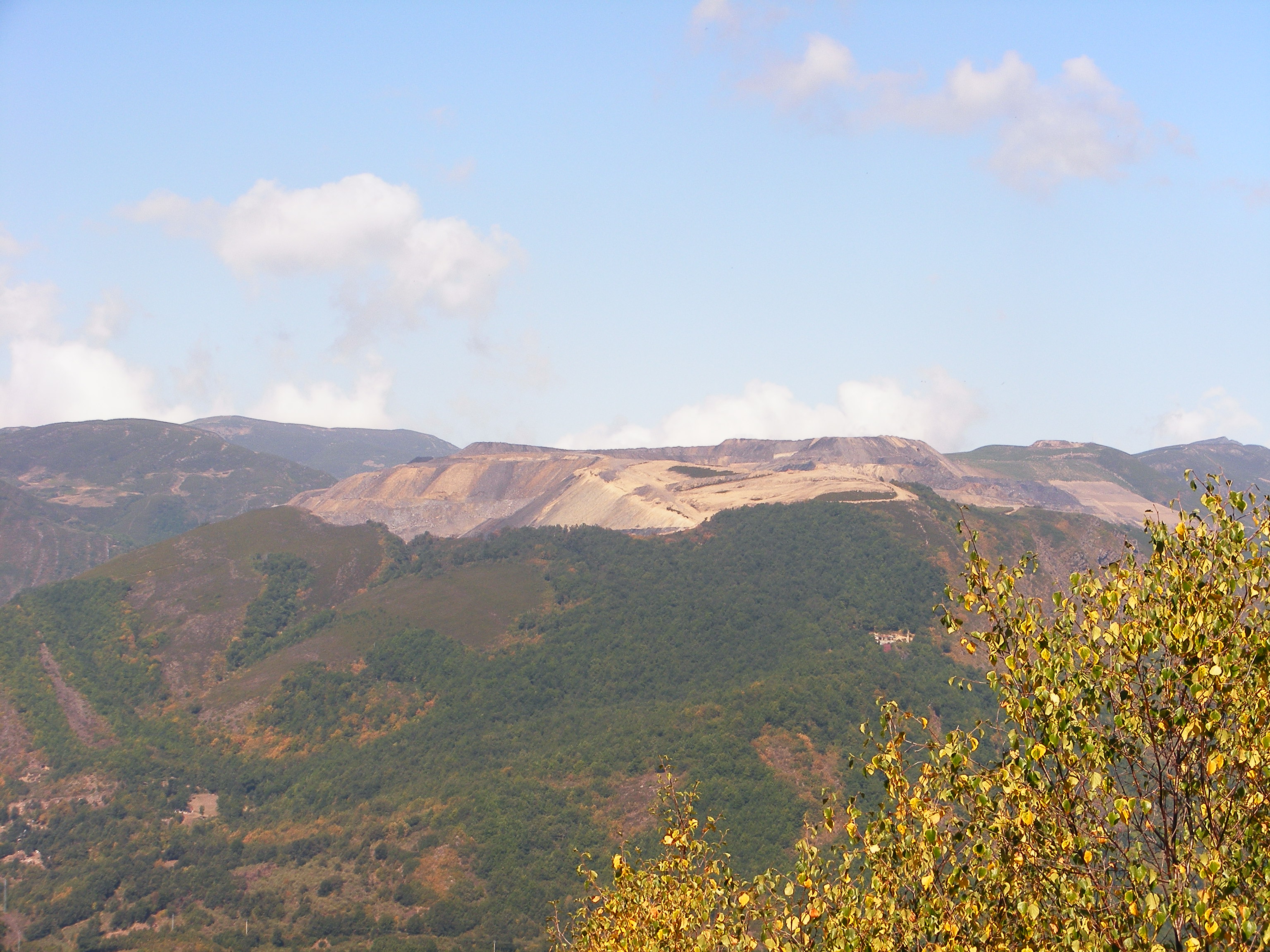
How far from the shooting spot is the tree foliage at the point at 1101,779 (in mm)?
12898

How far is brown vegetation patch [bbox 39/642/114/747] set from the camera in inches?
5212

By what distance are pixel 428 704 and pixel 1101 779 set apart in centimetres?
13058

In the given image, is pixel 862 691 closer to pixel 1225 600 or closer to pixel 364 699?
pixel 364 699

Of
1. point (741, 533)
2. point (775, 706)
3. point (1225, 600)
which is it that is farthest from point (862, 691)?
point (1225, 600)

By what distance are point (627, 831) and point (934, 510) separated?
95.5 m

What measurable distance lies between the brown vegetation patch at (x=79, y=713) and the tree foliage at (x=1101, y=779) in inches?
5422

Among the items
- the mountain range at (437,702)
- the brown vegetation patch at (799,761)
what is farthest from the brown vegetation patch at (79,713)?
the brown vegetation patch at (799,761)

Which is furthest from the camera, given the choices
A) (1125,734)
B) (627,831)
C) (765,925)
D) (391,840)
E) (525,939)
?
(391,840)

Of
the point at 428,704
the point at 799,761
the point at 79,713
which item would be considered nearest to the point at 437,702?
the point at 428,704

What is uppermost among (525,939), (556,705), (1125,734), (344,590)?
(1125,734)

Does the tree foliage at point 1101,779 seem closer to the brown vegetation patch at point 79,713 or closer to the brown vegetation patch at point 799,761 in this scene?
the brown vegetation patch at point 799,761

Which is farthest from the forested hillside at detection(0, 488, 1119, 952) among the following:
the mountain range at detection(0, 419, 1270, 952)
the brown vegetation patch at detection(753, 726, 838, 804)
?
the mountain range at detection(0, 419, 1270, 952)

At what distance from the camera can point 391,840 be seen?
104 meters

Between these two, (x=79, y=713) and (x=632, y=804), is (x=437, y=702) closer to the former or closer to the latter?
(x=632, y=804)
